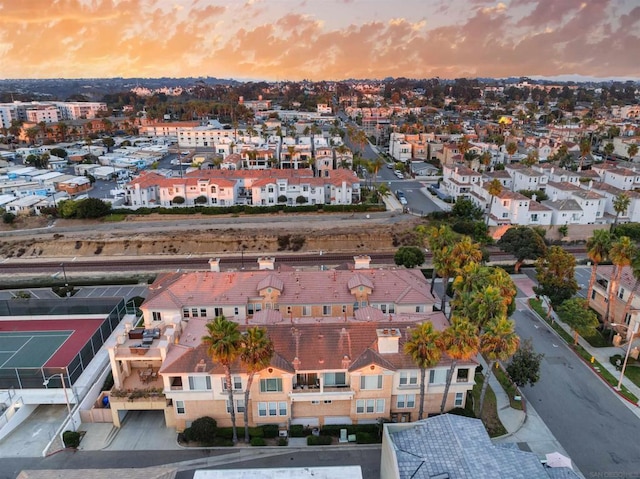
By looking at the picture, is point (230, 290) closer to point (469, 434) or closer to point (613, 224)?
point (469, 434)

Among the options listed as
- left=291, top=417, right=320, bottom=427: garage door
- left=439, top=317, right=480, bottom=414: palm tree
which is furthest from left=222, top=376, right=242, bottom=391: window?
left=439, top=317, right=480, bottom=414: palm tree

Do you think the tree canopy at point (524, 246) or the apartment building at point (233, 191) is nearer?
the tree canopy at point (524, 246)

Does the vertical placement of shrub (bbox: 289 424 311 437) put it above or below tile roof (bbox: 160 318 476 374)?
below

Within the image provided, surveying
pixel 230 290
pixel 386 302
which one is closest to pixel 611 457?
pixel 386 302

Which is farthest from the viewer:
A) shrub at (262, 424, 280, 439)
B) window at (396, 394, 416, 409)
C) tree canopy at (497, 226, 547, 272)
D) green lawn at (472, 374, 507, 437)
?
tree canopy at (497, 226, 547, 272)

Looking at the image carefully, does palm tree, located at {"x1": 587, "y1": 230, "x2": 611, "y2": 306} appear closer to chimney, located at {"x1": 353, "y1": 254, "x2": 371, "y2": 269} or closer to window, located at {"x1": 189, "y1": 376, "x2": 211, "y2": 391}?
chimney, located at {"x1": 353, "y1": 254, "x2": 371, "y2": 269}

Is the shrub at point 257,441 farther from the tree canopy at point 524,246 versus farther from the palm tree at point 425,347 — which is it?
the tree canopy at point 524,246

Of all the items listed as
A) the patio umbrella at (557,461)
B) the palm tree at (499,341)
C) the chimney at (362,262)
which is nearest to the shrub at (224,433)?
the palm tree at (499,341)
